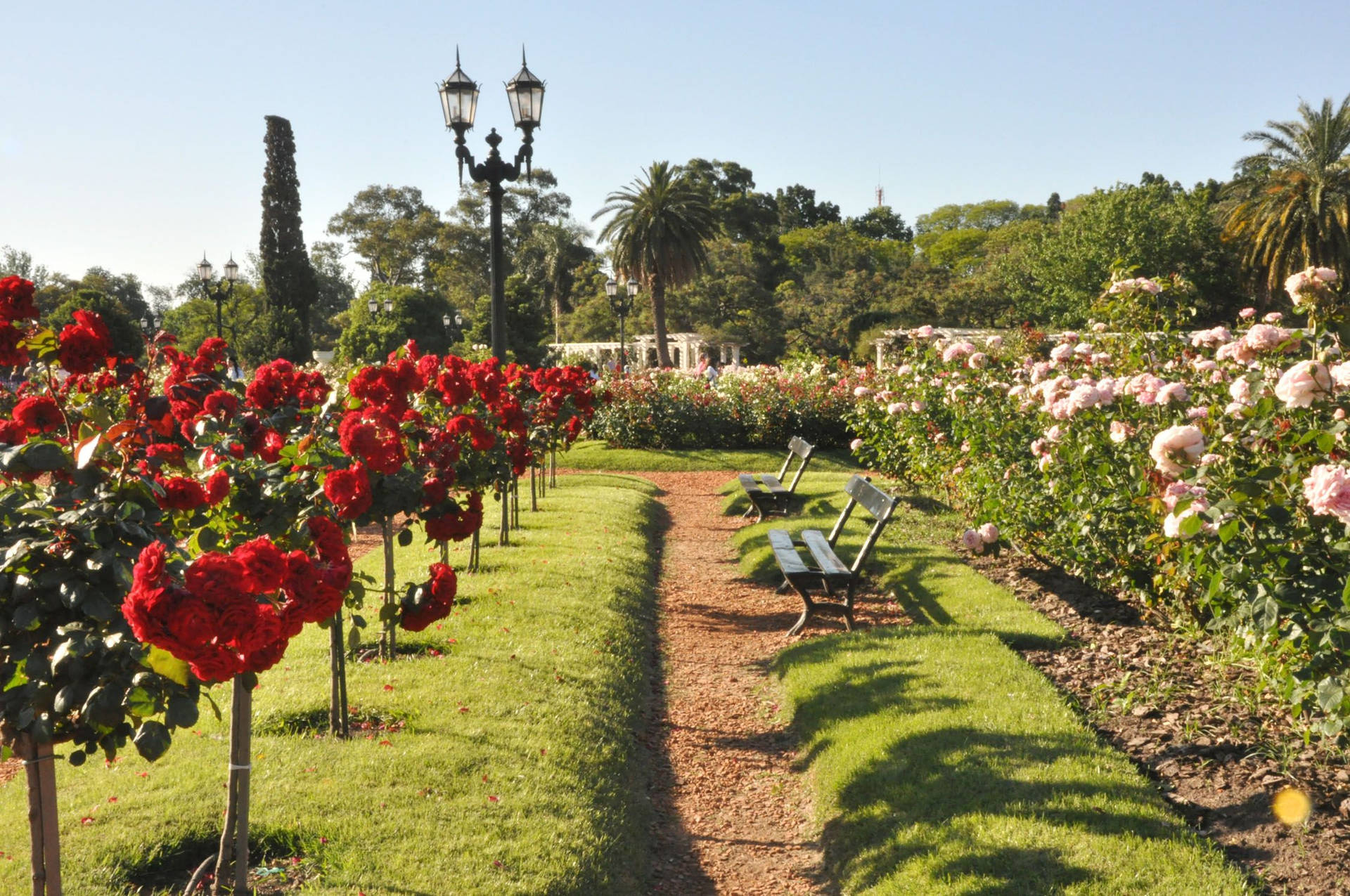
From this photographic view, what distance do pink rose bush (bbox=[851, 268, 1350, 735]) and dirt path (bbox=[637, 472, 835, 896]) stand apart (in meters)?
1.83

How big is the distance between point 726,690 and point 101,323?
3.74 meters

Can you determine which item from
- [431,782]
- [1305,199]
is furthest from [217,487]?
[1305,199]

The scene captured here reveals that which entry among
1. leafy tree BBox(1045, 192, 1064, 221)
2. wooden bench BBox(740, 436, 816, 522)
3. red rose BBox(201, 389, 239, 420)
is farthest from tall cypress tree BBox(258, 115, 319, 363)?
leafy tree BBox(1045, 192, 1064, 221)

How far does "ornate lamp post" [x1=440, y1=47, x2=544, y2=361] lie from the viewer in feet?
26.5

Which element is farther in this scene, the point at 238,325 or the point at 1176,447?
the point at 238,325

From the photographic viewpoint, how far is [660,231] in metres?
34.4

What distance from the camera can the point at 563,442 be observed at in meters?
11.5

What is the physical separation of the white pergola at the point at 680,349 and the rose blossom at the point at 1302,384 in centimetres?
3935

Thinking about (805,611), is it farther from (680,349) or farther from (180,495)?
(680,349)

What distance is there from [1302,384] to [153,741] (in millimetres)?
3397

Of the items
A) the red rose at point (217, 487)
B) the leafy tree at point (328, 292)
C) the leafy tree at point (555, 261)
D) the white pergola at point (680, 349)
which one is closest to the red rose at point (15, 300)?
the red rose at point (217, 487)

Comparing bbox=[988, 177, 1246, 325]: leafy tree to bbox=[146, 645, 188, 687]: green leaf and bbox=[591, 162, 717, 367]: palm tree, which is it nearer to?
bbox=[591, 162, 717, 367]: palm tree

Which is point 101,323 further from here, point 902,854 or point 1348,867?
point 1348,867

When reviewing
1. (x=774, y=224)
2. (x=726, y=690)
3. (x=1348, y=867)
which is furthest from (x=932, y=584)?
(x=774, y=224)
